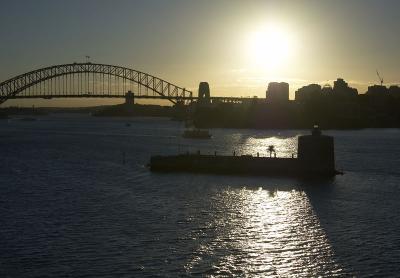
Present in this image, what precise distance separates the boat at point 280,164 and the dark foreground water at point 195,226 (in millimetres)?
2665

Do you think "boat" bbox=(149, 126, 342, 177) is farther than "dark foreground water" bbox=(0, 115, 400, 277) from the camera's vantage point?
Yes

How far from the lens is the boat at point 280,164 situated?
5397cm

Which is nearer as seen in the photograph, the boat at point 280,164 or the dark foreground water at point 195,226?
the dark foreground water at point 195,226

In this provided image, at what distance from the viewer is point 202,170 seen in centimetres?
5697

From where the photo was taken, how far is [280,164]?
55.0m

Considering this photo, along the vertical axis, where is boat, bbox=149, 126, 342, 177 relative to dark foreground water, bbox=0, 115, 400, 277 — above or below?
above

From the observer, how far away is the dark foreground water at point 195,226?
77.4 ft

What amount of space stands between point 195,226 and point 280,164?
2581 cm

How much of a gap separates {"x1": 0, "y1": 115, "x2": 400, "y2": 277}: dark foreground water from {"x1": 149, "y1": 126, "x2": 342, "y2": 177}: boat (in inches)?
105

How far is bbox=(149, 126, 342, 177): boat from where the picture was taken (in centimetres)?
5397

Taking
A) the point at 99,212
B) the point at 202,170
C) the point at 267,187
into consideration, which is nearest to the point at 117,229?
the point at 99,212

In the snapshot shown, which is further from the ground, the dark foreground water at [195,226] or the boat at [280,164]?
the boat at [280,164]

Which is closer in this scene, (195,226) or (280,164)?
(195,226)

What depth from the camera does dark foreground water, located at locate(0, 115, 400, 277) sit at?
2358 centimetres
